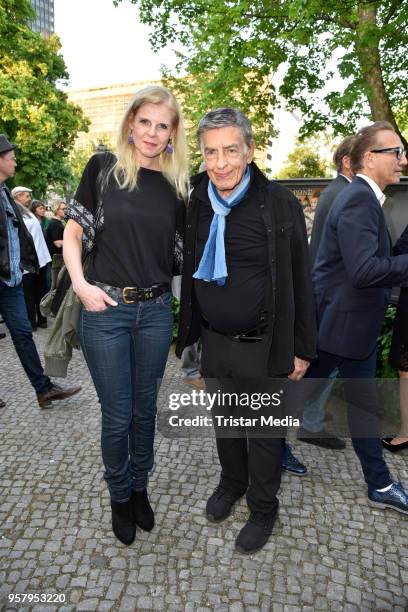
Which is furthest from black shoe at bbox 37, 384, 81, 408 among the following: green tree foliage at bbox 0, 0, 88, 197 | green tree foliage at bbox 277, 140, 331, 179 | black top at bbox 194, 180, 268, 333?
green tree foliage at bbox 277, 140, 331, 179

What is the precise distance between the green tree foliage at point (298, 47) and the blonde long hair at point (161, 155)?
5.16 m

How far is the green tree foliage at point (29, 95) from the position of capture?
1953 cm

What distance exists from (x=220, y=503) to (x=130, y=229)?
165 centimetres

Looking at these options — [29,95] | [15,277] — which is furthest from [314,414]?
[29,95]

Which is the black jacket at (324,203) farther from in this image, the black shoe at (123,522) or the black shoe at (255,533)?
the black shoe at (123,522)

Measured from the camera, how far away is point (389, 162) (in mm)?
2500

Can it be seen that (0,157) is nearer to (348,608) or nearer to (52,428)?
(52,428)

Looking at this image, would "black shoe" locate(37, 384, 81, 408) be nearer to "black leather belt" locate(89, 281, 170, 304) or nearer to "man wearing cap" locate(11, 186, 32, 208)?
"black leather belt" locate(89, 281, 170, 304)

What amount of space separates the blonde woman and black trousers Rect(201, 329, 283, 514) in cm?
30

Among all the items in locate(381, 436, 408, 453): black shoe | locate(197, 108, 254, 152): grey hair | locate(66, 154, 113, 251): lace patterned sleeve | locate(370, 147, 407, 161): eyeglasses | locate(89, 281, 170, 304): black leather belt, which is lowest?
locate(381, 436, 408, 453): black shoe

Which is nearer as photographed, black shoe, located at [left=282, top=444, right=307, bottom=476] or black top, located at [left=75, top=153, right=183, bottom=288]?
black top, located at [left=75, top=153, right=183, bottom=288]

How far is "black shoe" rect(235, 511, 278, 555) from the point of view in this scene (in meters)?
2.38

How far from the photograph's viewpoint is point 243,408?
98.7 inches

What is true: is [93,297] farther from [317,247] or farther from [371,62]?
A: [371,62]
